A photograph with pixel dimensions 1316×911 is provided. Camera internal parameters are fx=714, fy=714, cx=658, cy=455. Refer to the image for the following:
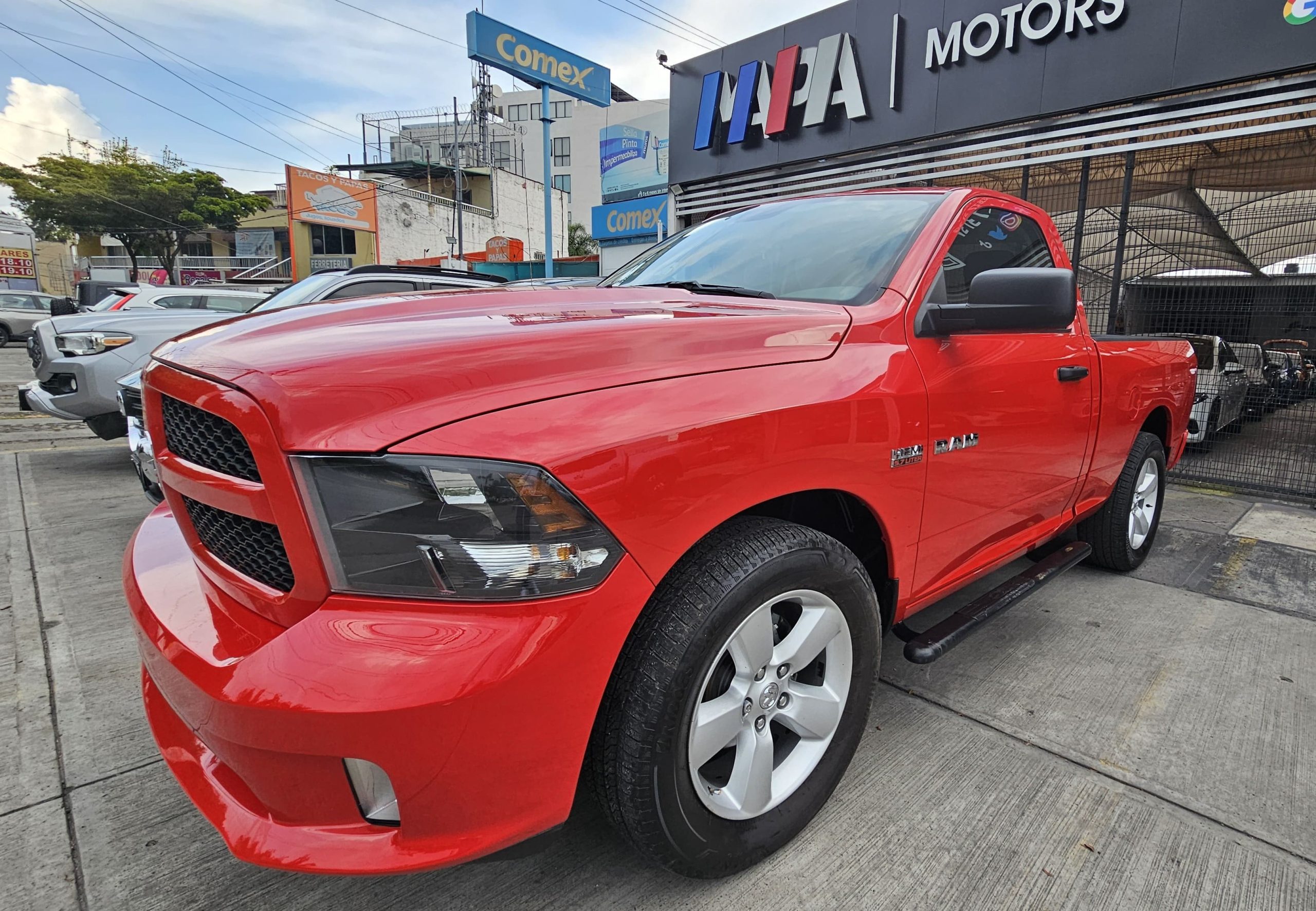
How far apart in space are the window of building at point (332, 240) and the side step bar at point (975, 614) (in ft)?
136

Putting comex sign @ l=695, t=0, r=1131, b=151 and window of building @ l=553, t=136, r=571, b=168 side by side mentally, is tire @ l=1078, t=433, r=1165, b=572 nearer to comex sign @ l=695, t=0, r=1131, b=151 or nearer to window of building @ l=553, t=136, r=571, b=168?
comex sign @ l=695, t=0, r=1131, b=151

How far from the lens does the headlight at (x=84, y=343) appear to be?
18.1ft

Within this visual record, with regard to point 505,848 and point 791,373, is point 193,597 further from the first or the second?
point 791,373

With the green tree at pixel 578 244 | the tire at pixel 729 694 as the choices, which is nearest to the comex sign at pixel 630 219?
the tire at pixel 729 694

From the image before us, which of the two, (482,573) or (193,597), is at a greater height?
(482,573)

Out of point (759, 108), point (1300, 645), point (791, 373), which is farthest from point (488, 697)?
point (759, 108)

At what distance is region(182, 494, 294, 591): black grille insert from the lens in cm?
132

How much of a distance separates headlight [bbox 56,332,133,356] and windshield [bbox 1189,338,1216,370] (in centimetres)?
922

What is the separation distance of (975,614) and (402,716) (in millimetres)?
1950

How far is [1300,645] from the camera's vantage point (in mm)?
3061

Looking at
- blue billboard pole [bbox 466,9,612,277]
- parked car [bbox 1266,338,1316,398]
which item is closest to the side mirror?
parked car [bbox 1266,338,1316,398]

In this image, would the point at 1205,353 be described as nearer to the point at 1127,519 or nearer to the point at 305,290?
the point at 1127,519

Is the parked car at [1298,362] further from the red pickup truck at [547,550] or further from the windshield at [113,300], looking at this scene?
the windshield at [113,300]

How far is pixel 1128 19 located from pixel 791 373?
24.4ft
